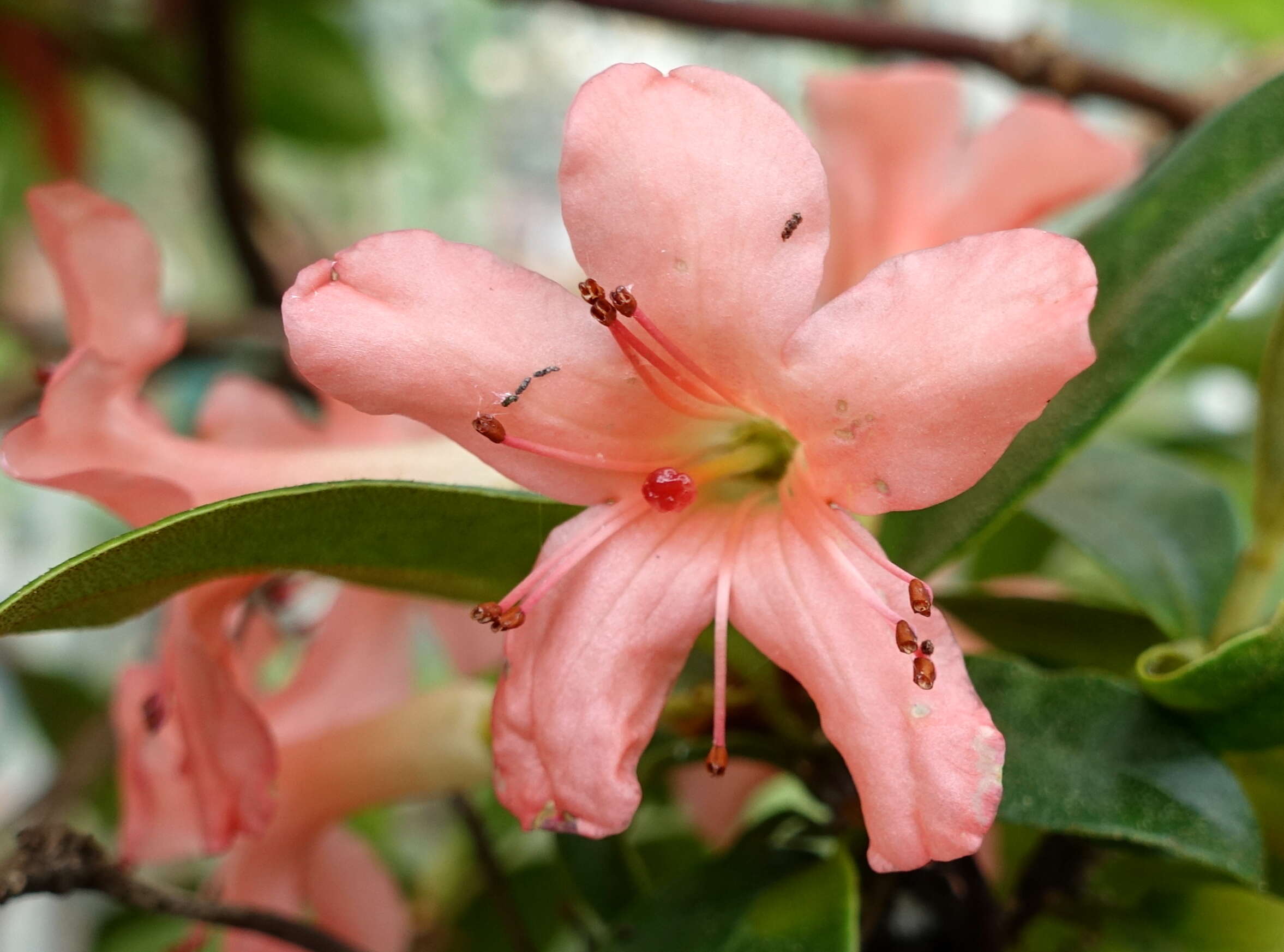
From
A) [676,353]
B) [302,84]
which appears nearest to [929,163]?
[676,353]

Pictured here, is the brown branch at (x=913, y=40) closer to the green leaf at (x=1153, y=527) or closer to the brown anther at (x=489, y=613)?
the green leaf at (x=1153, y=527)

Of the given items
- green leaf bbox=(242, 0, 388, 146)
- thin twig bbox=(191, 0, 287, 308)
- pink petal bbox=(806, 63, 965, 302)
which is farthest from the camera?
green leaf bbox=(242, 0, 388, 146)

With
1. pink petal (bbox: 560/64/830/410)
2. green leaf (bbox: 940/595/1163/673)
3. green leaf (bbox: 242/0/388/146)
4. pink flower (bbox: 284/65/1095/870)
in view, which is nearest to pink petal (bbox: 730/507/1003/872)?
pink flower (bbox: 284/65/1095/870)

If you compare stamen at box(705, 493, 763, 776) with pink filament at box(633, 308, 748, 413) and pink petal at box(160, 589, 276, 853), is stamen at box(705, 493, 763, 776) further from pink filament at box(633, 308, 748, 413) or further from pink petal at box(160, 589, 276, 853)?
pink petal at box(160, 589, 276, 853)

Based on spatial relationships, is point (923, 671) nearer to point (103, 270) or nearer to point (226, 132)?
point (103, 270)

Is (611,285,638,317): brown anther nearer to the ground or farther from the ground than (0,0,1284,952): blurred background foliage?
farther from the ground

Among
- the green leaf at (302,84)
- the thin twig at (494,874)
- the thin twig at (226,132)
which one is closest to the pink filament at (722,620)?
the thin twig at (494,874)

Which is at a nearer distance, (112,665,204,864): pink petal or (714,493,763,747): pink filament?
(714,493,763,747): pink filament
